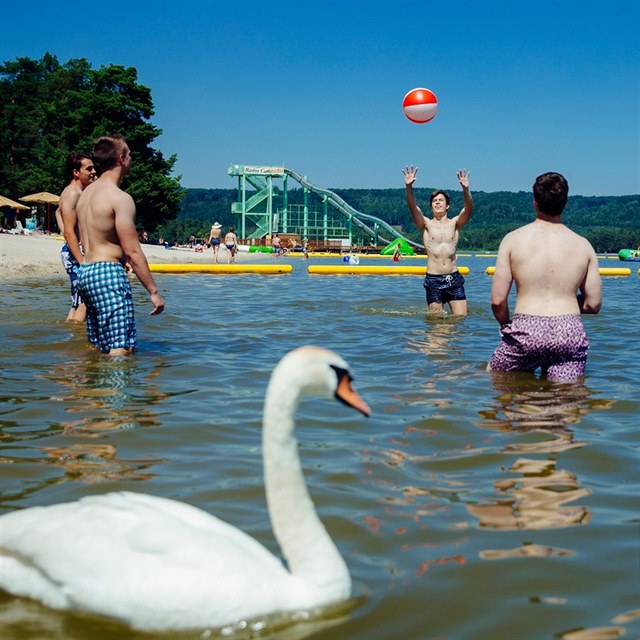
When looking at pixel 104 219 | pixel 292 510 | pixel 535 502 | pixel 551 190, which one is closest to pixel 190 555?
pixel 292 510

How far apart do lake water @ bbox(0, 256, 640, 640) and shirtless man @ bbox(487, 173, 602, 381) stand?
293 mm

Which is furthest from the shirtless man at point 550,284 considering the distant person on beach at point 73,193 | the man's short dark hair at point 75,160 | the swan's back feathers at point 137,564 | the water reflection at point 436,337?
the man's short dark hair at point 75,160

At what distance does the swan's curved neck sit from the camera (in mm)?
2451

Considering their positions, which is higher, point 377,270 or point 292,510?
point 377,270

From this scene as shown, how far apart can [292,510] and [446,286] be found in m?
8.61

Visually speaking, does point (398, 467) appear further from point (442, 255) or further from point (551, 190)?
point (442, 255)

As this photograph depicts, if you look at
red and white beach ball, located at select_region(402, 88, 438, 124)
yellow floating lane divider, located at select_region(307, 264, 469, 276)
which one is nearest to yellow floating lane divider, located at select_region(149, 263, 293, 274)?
yellow floating lane divider, located at select_region(307, 264, 469, 276)

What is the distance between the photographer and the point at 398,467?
4.09m

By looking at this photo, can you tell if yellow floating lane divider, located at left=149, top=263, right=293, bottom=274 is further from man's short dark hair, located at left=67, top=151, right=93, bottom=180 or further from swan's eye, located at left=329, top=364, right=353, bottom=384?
swan's eye, located at left=329, top=364, right=353, bottom=384

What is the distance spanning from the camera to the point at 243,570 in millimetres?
2383

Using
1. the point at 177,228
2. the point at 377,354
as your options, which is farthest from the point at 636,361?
the point at 177,228

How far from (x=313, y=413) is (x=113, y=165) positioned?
9.67 ft

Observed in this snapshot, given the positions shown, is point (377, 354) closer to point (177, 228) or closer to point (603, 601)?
point (603, 601)

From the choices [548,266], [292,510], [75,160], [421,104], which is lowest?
[292,510]
